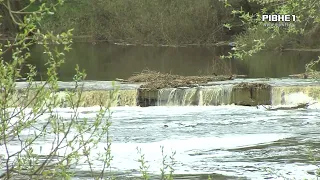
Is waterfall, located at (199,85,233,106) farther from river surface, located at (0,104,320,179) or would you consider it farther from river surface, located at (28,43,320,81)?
river surface, located at (28,43,320,81)

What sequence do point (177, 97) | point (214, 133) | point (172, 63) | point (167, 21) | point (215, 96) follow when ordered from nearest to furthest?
point (214, 133)
point (215, 96)
point (177, 97)
point (172, 63)
point (167, 21)

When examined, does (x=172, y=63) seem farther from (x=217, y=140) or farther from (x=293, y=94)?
(x=217, y=140)

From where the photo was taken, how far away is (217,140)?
583 inches

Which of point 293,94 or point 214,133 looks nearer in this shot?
point 214,133

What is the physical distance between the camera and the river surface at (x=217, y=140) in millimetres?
11781

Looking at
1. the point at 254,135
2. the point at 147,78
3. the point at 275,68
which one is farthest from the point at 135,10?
the point at 254,135

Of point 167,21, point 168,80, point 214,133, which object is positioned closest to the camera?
point 214,133

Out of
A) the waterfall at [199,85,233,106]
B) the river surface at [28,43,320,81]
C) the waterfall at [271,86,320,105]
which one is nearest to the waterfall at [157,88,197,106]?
the waterfall at [199,85,233,106]

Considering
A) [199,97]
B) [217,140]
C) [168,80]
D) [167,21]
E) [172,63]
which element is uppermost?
[167,21]

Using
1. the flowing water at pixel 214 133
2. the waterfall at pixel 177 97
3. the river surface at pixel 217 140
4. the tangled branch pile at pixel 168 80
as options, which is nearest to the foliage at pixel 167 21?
the flowing water at pixel 214 133

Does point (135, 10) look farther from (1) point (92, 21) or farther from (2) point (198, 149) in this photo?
(2) point (198, 149)

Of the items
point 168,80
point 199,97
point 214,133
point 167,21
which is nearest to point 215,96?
point 199,97

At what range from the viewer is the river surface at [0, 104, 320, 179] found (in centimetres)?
1178

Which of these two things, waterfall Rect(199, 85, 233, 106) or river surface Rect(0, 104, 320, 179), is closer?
river surface Rect(0, 104, 320, 179)
